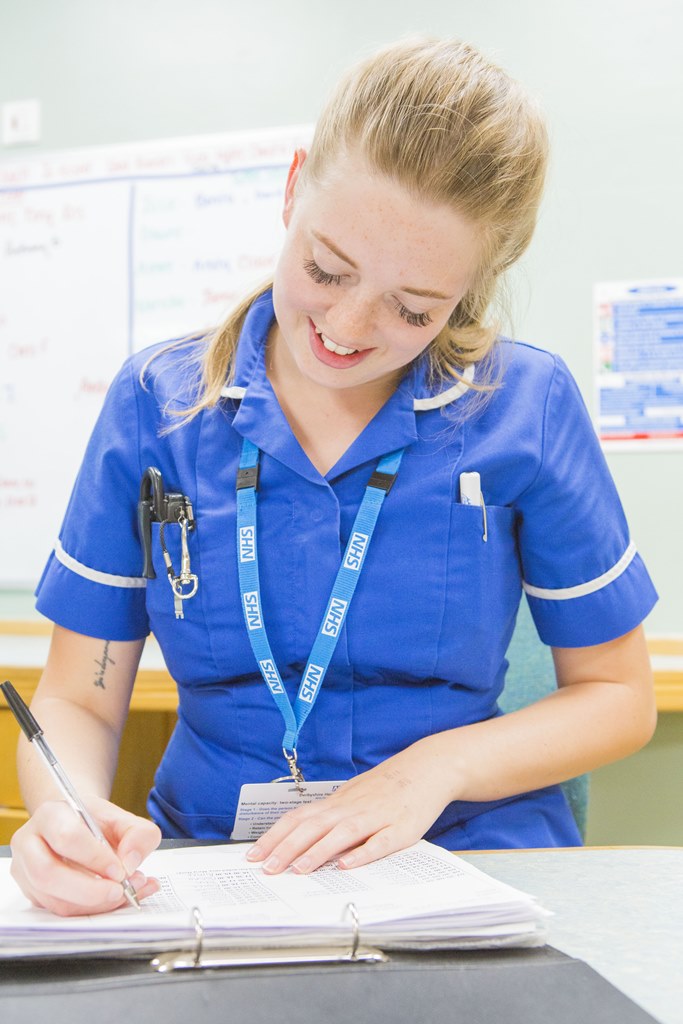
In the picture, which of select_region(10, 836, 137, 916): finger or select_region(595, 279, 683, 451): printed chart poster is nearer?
select_region(10, 836, 137, 916): finger

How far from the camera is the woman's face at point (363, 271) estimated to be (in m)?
0.84

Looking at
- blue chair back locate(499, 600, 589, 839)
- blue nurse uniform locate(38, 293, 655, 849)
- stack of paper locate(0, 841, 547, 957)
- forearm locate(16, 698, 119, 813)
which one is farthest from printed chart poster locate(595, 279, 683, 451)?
stack of paper locate(0, 841, 547, 957)

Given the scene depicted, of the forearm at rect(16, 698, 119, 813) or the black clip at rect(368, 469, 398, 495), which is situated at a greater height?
the black clip at rect(368, 469, 398, 495)

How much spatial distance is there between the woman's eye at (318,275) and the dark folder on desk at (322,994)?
56cm

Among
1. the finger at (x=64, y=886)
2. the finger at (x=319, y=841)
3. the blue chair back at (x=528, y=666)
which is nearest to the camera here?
the finger at (x=64, y=886)

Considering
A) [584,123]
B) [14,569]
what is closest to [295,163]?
[584,123]

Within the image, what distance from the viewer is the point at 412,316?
0.89m

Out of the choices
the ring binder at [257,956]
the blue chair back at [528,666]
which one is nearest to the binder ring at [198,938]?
the ring binder at [257,956]

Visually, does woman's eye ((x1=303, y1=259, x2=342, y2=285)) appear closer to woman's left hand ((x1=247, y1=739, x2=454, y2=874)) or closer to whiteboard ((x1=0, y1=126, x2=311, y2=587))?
woman's left hand ((x1=247, y1=739, x2=454, y2=874))

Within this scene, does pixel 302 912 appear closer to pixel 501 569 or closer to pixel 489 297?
pixel 501 569

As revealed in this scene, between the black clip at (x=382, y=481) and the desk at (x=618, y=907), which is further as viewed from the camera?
the black clip at (x=382, y=481)

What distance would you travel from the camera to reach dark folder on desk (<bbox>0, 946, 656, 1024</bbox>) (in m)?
0.49

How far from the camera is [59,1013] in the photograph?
0.49 meters

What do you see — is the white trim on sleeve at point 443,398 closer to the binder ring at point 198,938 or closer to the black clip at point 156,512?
the black clip at point 156,512
